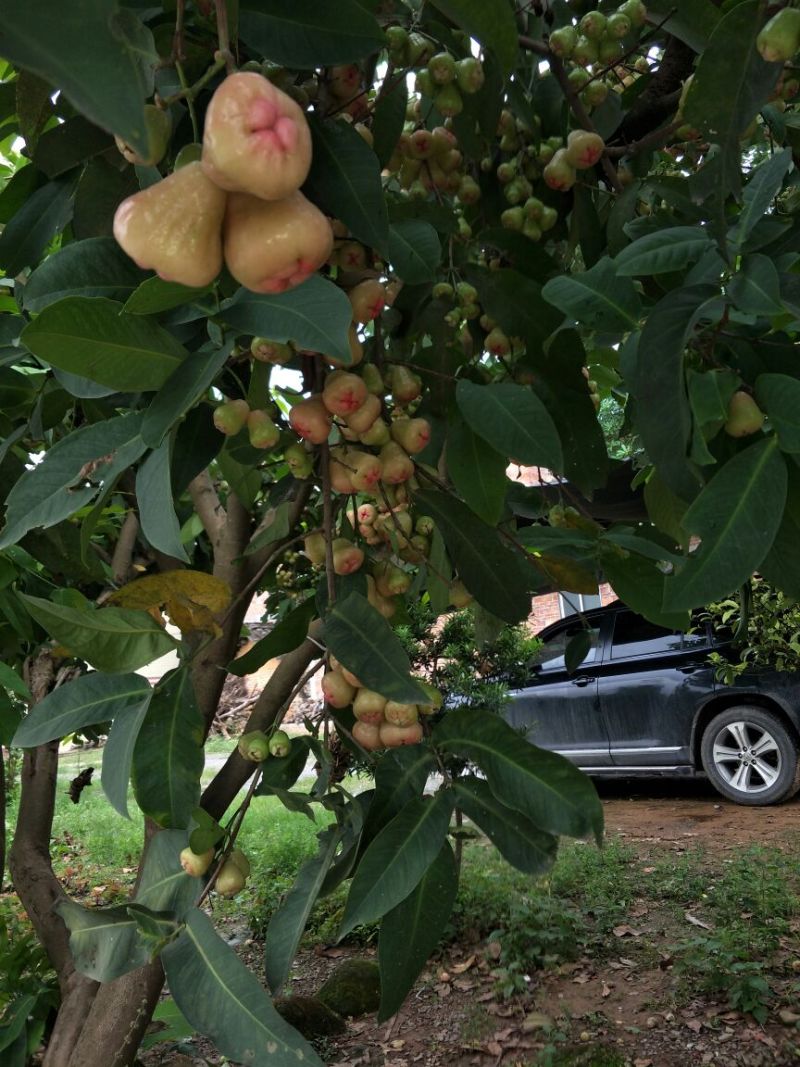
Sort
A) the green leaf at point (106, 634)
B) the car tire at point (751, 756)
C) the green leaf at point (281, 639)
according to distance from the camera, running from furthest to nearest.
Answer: the car tire at point (751, 756) < the green leaf at point (281, 639) < the green leaf at point (106, 634)

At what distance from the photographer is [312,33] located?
0.58m

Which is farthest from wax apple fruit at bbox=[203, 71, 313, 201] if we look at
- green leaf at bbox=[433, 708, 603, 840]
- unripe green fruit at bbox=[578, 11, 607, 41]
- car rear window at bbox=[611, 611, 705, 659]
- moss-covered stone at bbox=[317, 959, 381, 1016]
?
car rear window at bbox=[611, 611, 705, 659]

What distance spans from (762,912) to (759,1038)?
90 centimetres

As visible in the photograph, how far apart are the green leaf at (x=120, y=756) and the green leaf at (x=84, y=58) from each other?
50 centimetres

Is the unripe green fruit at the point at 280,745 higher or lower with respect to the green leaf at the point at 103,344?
lower

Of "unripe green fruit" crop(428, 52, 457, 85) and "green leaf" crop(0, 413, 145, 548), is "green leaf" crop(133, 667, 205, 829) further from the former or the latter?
"unripe green fruit" crop(428, 52, 457, 85)

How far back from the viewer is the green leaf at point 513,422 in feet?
2.67

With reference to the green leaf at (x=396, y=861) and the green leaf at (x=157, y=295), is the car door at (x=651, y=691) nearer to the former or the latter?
the green leaf at (x=396, y=861)

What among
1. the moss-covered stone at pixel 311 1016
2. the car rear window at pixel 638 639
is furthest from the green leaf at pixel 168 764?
the car rear window at pixel 638 639

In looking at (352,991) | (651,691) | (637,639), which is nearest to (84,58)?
(352,991)

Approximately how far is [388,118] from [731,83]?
1.13 feet

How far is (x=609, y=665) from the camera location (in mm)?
5820

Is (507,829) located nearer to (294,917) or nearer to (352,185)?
(294,917)

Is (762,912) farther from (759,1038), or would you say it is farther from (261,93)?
(261,93)
